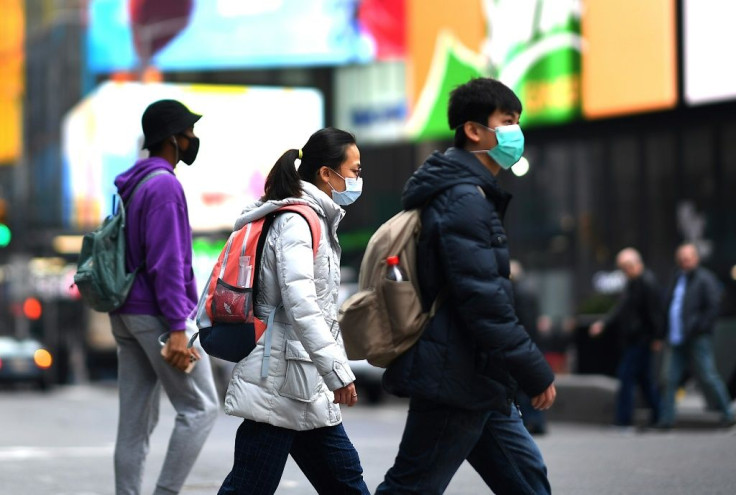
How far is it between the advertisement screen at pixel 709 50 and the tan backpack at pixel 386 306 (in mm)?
25722

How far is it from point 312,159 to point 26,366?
27.9 m

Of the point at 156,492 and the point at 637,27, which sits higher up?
the point at 637,27

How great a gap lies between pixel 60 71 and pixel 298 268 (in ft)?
234

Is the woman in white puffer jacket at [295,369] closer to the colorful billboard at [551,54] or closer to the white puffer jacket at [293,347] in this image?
the white puffer jacket at [293,347]

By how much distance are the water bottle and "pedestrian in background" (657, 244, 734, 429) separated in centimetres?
964

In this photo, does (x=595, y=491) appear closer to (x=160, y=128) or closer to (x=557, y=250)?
(x=160, y=128)

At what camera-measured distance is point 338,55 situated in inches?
2093

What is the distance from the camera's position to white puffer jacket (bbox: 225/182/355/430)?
17.2ft

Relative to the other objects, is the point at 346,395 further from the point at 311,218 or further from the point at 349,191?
the point at 349,191

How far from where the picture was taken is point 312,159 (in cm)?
570

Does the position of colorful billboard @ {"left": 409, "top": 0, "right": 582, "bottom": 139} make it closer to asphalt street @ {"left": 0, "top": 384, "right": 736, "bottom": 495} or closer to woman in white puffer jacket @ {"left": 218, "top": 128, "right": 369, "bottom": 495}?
asphalt street @ {"left": 0, "top": 384, "right": 736, "bottom": 495}

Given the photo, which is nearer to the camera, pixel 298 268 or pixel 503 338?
pixel 503 338

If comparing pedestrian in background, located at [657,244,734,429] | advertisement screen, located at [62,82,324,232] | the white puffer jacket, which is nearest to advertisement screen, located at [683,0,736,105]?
pedestrian in background, located at [657,244,734,429]

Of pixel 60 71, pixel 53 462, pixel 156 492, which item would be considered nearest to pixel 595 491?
pixel 156 492
